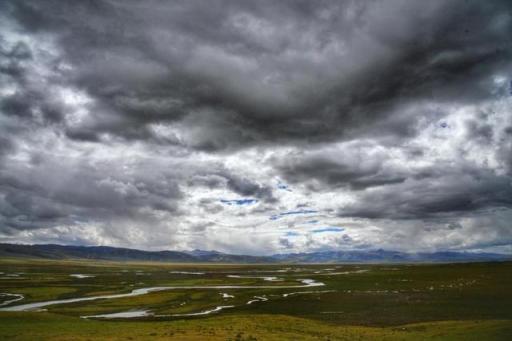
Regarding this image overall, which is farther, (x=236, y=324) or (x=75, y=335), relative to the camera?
(x=236, y=324)

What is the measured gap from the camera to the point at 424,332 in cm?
3906

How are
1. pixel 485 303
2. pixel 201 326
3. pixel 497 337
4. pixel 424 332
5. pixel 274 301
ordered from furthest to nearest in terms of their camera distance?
pixel 274 301 < pixel 485 303 < pixel 201 326 < pixel 424 332 < pixel 497 337

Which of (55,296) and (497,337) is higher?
(497,337)

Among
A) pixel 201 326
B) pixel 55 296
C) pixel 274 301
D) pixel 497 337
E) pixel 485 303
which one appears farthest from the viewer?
pixel 55 296

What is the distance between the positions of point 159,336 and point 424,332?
2723 cm

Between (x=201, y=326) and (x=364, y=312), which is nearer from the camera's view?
(x=201, y=326)

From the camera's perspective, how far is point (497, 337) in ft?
110

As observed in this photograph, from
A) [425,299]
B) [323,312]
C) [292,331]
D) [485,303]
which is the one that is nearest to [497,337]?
[292,331]

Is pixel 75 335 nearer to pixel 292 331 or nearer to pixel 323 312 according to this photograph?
pixel 292 331

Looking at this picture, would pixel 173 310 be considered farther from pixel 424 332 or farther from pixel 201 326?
pixel 424 332

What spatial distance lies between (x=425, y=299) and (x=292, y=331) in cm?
4365

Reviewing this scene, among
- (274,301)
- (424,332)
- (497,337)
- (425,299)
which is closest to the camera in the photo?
(497,337)

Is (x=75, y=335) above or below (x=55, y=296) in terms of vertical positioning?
above

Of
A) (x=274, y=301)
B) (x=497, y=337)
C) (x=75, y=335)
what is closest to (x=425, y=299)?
(x=274, y=301)
